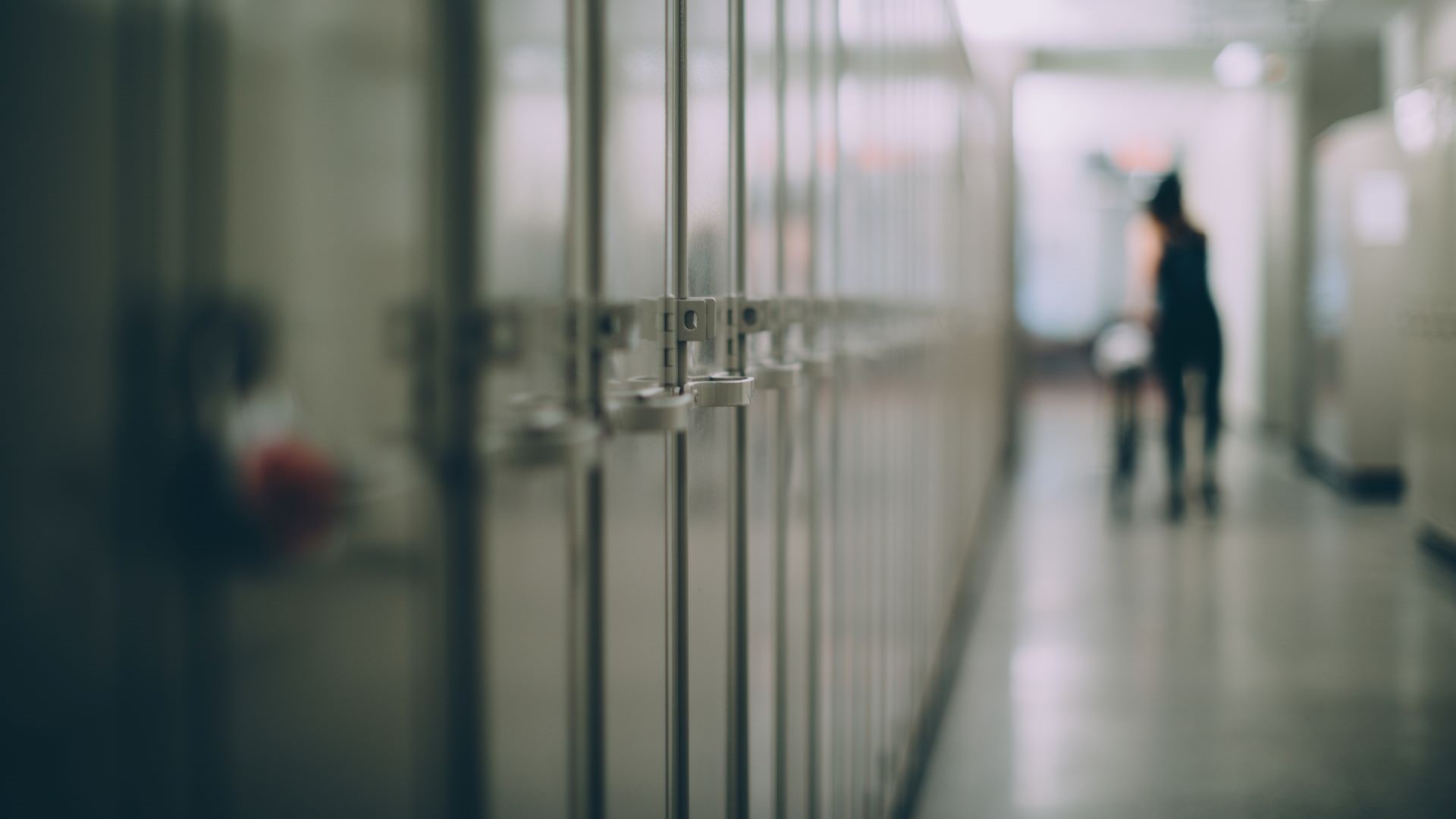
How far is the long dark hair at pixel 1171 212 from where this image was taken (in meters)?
7.23

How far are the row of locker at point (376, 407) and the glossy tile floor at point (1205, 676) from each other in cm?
189

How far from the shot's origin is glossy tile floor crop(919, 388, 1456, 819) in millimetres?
2961

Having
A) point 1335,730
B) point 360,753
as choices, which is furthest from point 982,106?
point 360,753

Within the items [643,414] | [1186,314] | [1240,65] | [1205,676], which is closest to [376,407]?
Result: [643,414]

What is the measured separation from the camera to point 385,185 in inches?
25.5

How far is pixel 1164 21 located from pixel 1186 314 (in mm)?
3394

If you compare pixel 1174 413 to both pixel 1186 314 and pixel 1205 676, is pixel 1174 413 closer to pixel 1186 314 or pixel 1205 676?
pixel 1186 314

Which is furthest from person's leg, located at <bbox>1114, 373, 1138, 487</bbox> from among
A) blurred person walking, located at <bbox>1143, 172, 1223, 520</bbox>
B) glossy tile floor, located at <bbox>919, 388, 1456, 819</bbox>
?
glossy tile floor, located at <bbox>919, 388, 1456, 819</bbox>

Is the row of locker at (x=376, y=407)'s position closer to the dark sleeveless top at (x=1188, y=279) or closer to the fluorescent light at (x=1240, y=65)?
the dark sleeveless top at (x=1188, y=279)

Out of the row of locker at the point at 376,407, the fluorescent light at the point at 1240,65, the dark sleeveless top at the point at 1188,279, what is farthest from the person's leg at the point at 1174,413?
the row of locker at the point at 376,407

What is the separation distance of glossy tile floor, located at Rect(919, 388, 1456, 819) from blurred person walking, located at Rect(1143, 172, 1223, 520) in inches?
25.8

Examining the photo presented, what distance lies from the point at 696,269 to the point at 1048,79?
415 inches

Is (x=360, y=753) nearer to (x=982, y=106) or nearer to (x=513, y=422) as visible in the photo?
(x=513, y=422)

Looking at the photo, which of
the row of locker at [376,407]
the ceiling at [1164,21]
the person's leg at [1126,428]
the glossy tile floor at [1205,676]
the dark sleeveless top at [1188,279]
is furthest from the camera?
the ceiling at [1164,21]
